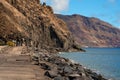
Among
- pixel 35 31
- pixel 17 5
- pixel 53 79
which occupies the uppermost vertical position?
pixel 17 5

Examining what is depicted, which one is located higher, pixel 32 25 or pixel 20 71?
pixel 32 25

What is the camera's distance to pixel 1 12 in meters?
141

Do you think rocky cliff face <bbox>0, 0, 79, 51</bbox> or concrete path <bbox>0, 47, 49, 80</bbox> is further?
rocky cliff face <bbox>0, 0, 79, 51</bbox>

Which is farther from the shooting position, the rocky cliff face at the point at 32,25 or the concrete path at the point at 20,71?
the rocky cliff face at the point at 32,25

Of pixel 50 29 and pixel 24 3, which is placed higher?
pixel 24 3

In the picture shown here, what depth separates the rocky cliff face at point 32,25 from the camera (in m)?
136

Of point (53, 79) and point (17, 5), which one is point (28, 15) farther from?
point (53, 79)

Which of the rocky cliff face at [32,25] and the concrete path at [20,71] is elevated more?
the rocky cliff face at [32,25]

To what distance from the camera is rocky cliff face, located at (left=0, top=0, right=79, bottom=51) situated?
13550cm

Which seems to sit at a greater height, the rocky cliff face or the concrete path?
the rocky cliff face

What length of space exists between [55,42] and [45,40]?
24.3ft

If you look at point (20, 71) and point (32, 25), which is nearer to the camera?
point (20, 71)

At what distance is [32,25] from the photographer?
167m

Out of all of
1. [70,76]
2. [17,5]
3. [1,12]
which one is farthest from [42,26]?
[70,76]
